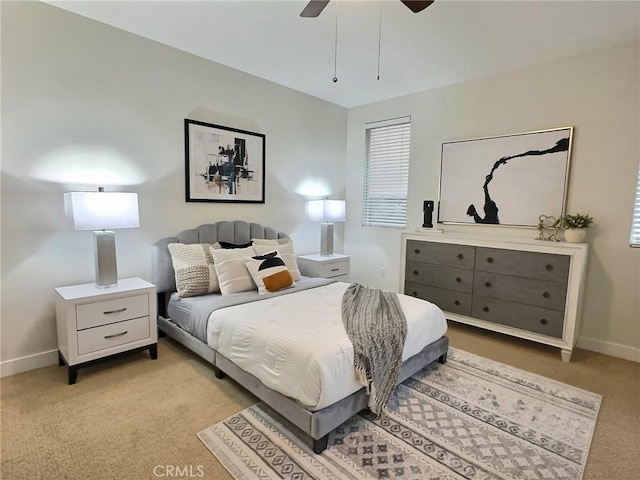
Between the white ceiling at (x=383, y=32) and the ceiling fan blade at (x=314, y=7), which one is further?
the white ceiling at (x=383, y=32)

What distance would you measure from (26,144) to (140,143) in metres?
0.79

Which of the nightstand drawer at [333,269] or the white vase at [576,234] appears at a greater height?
the white vase at [576,234]

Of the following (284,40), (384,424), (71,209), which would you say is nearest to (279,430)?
(384,424)

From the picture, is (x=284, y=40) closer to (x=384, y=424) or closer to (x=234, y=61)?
(x=234, y=61)

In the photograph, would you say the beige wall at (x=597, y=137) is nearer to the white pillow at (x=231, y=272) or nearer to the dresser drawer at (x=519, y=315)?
the dresser drawer at (x=519, y=315)

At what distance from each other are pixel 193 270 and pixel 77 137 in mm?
1402

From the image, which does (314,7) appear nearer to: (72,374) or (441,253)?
(441,253)

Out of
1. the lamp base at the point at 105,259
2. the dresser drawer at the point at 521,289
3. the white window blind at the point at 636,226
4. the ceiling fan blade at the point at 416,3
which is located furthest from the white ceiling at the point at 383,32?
the dresser drawer at the point at 521,289

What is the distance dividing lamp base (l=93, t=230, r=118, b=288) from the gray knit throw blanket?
1.87 m

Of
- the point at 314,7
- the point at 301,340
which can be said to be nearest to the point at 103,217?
the point at 301,340

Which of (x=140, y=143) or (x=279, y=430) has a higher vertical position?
(x=140, y=143)

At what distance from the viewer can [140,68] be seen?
2955 millimetres

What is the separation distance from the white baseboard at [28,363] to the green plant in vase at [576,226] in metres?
4.55

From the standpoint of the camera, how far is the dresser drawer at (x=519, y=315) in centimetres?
295
